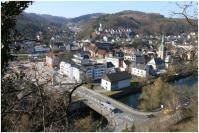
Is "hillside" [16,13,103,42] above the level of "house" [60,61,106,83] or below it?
above

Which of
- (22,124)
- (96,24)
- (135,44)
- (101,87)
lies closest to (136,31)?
(96,24)

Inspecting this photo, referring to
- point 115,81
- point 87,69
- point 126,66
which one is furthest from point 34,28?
point 126,66

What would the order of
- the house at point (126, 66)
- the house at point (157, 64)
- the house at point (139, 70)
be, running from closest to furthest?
the house at point (139, 70) < the house at point (157, 64) < the house at point (126, 66)

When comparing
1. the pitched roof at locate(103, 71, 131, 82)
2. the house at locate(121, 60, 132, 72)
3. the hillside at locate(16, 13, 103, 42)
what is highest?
the hillside at locate(16, 13, 103, 42)

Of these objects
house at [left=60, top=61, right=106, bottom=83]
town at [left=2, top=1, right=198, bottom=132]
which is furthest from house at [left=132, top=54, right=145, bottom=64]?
house at [left=60, top=61, right=106, bottom=83]

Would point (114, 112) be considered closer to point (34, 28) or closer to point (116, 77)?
point (116, 77)

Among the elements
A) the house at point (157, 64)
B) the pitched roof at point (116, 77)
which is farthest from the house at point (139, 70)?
the pitched roof at point (116, 77)

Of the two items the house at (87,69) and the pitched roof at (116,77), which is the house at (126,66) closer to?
the house at (87,69)

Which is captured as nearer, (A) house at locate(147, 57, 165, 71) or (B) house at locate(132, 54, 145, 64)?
(A) house at locate(147, 57, 165, 71)

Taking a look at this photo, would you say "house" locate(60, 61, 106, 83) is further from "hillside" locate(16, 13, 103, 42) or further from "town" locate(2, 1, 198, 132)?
"hillside" locate(16, 13, 103, 42)

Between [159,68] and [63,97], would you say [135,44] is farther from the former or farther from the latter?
[63,97]
